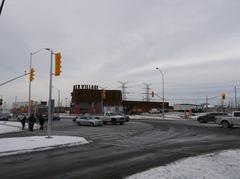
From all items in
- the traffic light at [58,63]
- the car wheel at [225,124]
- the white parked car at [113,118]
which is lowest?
the car wheel at [225,124]

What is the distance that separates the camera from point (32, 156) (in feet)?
49.1

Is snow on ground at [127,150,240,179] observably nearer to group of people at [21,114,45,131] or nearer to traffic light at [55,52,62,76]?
traffic light at [55,52,62,76]

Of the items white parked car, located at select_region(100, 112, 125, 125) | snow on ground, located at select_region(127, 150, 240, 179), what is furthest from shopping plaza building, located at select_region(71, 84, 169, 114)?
snow on ground, located at select_region(127, 150, 240, 179)

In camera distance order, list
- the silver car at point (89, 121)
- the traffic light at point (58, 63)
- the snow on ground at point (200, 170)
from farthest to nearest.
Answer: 1. the silver car at point (89, 121)
2. the traffic light at point (58, 63)
3. the snow on ground at point (200, 170)

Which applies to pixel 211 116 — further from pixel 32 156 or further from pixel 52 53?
pixel 32 156

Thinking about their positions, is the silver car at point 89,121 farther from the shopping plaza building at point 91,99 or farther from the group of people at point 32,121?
the shopping plaza building at point 91,99

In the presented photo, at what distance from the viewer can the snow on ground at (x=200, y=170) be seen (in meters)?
9.76

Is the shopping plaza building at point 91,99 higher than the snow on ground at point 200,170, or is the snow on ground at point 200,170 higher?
the shopping plaza building at point 91,99

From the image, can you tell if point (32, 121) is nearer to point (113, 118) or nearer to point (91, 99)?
point (113, 118)

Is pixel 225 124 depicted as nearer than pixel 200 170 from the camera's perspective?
No

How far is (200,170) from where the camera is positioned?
10.7 metres

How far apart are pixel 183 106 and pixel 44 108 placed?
85827 millimetres

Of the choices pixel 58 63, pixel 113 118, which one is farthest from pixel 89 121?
pixel 58 63

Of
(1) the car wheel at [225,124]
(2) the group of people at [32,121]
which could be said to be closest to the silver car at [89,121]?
(2) the group of people at [32,121]
